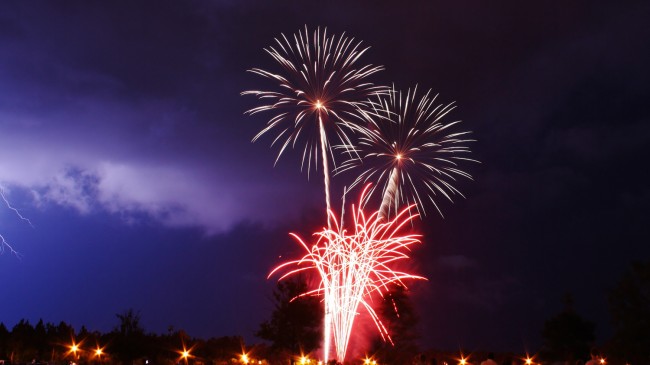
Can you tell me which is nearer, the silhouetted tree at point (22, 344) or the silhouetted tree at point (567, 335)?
the silhouetted tree at point (22, 344)

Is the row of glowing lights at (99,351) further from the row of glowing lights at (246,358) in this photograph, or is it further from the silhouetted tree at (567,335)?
the silhouetted tree at (567,335)

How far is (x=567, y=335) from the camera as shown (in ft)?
161

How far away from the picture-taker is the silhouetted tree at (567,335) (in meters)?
48.6

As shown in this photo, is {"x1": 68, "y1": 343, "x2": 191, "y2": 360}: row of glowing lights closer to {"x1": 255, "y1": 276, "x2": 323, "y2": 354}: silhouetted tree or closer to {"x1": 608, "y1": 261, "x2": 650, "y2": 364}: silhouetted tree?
{"x1": 255, "y1": 276, "x2": 323, "y2": 354}: silhouetted tree

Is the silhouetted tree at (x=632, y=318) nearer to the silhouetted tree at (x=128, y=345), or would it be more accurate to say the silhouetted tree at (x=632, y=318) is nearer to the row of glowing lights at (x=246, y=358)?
the row of glowing lights at (x=246, y=358)

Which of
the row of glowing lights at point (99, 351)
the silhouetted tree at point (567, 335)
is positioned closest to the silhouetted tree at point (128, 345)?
the row of glowing lights at point (99, 351)

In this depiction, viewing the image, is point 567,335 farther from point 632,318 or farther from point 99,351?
point 99,351

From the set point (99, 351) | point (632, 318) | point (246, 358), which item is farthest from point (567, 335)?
point (99, 351)

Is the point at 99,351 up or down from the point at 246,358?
up

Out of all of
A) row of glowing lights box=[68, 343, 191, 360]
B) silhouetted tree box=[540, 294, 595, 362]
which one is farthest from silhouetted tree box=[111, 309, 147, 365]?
silhouetted tree box=[540, 294, 595, 362]

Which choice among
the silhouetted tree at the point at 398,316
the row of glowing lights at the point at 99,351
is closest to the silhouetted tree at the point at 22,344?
the row of glowing lights at the point at 99,351

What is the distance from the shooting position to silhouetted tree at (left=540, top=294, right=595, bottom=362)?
48.6 metres

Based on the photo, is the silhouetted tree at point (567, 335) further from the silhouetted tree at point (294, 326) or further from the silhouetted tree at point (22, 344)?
the silhouetted tree at point (22, 344)

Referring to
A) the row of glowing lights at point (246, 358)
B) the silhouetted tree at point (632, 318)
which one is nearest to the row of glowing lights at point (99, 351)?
the row of glowing lights at point (246, 358)
